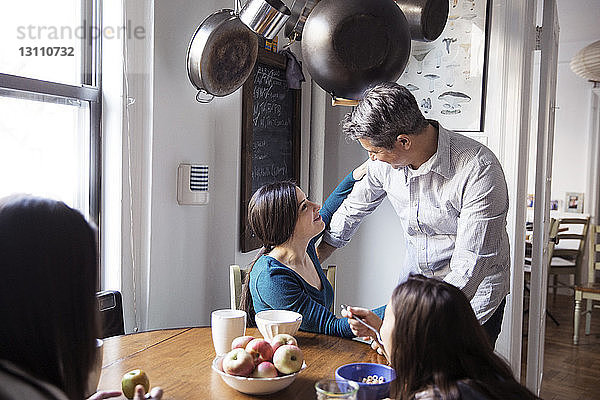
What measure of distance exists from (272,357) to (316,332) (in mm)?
471

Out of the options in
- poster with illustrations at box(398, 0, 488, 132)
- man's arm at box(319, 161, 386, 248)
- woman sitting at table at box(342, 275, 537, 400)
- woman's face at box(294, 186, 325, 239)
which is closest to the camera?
woman sitting at table at box(342, 275, 537, 400)

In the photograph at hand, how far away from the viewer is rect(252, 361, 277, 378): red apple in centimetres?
139

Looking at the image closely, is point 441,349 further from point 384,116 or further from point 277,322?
point 384,116

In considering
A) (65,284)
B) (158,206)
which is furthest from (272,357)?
(158,206)

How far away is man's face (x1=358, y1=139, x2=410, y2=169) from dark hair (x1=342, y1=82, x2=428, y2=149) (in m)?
0.02

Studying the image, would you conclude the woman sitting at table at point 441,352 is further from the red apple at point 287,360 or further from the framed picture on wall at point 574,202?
the framed picture on wall at point 574,202

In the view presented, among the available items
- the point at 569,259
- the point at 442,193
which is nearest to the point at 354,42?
the point at 442,193

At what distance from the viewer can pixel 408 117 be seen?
1912 mm

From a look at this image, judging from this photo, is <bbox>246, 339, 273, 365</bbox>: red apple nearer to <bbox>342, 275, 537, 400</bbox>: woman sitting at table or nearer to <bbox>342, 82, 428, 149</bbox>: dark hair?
<bbox>342, 275, 537, 400</bbox>: woman sitting at table

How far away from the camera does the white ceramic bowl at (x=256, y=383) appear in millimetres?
1376

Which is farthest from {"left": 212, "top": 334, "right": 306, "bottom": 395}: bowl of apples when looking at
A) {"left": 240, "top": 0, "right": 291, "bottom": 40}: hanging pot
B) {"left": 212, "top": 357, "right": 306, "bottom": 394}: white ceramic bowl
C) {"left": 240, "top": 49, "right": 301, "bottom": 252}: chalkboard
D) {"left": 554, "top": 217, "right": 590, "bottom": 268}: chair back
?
{"left": 554, "top": 217, "right": 590, "bottom": 268}: chair back

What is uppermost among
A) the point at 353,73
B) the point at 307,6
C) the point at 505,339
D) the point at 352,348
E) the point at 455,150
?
the point at 307,6

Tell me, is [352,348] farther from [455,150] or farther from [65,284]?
[65,284]

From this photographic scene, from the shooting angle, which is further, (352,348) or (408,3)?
(408,3)
